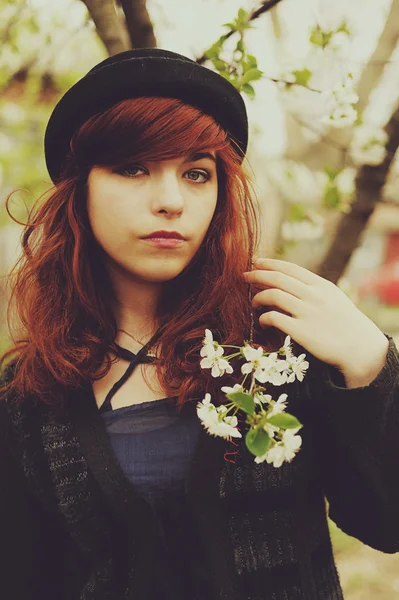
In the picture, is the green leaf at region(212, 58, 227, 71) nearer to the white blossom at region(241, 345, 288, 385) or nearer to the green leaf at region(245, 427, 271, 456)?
the white blossom at region(241, 345, 288, 385)

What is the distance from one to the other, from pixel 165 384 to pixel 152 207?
46 cm

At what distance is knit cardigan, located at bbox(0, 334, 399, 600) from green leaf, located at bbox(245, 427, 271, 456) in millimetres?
422

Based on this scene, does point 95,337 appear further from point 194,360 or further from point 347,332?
point 347,332

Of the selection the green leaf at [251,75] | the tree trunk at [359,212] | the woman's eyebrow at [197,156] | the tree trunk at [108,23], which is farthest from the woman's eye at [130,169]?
the tree trunk at [359,212]

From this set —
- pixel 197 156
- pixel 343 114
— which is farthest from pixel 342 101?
pixel 197 156

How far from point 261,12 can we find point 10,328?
1299 mm

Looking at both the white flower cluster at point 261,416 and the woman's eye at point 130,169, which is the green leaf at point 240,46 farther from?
the white flower cluster at point 261,416

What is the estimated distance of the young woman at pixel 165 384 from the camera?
129cm

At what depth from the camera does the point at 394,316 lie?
44.7 ft

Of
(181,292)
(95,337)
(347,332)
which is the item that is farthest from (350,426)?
(95,337)

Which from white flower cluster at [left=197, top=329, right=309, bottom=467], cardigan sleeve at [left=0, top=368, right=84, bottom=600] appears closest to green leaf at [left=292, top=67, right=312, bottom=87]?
white flower cluster at [left=197, top=329, right=309, bottom=467]

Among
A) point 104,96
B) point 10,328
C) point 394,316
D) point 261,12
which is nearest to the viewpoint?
point 104,96

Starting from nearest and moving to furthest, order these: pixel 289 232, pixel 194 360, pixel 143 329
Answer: pixel 194 360 → pixel 143 329 → pixel 289 232

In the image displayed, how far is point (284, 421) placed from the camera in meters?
0.84
